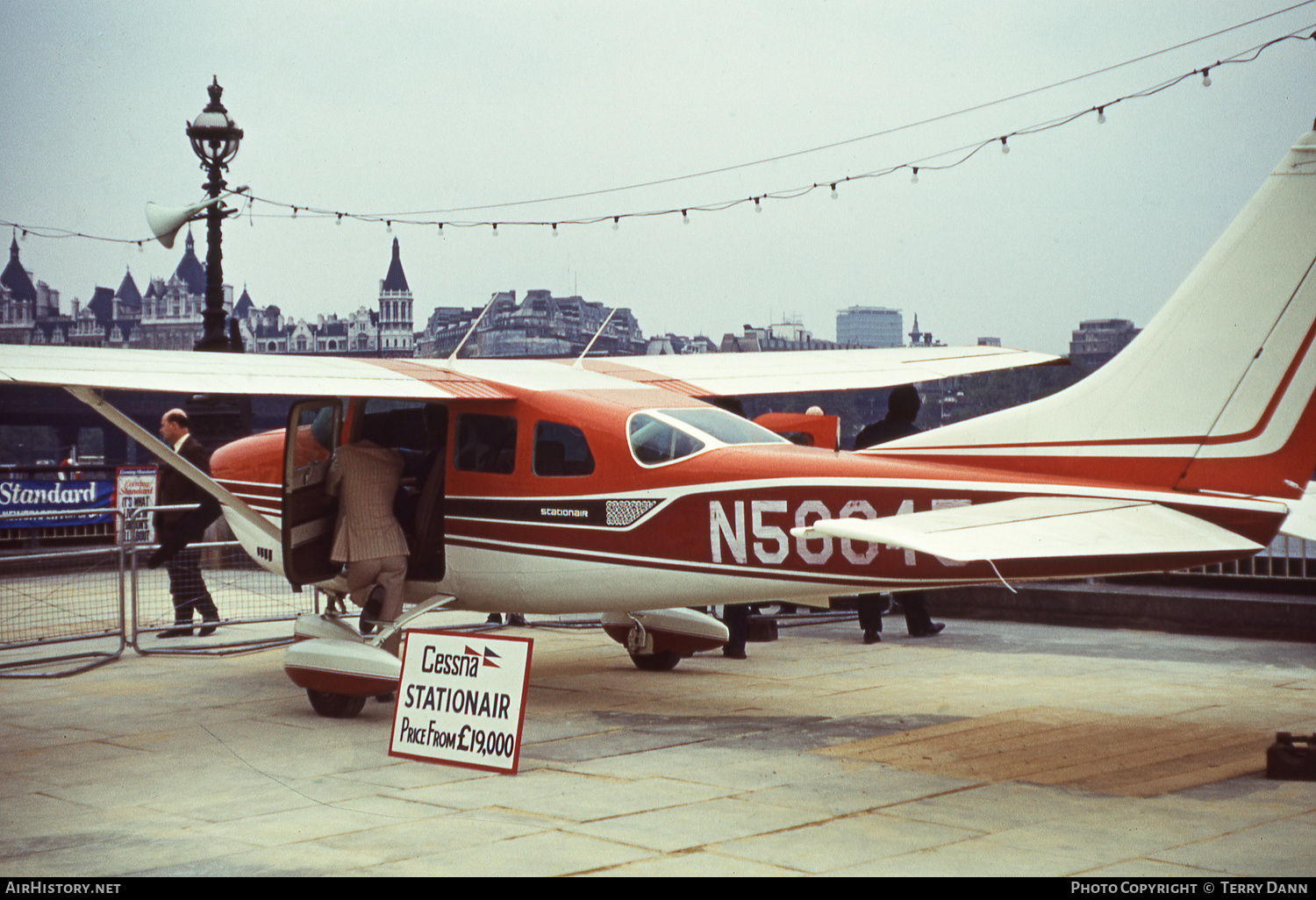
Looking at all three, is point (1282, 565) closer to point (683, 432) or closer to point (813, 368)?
point (813, 368)

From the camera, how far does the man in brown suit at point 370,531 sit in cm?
948

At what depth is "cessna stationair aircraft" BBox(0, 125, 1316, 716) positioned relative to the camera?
6805 millimetres

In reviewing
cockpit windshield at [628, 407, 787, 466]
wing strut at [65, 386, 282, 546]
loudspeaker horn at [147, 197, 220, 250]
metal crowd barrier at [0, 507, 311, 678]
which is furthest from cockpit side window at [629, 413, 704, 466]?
loudspeaker horn at [147, 197, 220, 250]

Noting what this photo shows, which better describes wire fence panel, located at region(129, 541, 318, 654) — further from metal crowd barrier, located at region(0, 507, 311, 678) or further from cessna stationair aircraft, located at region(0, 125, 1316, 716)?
cessna stationair aircraft, located at region(0, 125, 1316, 716)

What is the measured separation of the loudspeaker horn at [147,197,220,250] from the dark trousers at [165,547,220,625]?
6041 millimetres

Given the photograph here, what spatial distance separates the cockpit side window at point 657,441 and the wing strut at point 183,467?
2996 mm

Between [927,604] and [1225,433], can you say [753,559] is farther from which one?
[927,604]

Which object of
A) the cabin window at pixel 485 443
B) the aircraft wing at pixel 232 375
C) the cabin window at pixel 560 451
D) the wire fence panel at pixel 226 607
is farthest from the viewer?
the wire fence panel at pixel 226 607

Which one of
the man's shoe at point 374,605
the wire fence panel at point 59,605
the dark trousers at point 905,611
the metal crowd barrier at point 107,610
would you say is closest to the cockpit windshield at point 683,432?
the man's shoe at point 374,605

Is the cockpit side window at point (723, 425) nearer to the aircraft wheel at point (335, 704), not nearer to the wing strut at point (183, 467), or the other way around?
the aircraft wheel at point (335, 704)

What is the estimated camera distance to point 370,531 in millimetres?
9469

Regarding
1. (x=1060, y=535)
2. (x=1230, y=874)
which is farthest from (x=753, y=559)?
(x=1230, y=874)

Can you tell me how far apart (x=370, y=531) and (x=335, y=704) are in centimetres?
130

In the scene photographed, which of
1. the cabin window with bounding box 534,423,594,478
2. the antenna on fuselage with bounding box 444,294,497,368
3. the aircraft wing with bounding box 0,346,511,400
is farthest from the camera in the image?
the antenna on fuselage with bounding box 444,294,497,368
